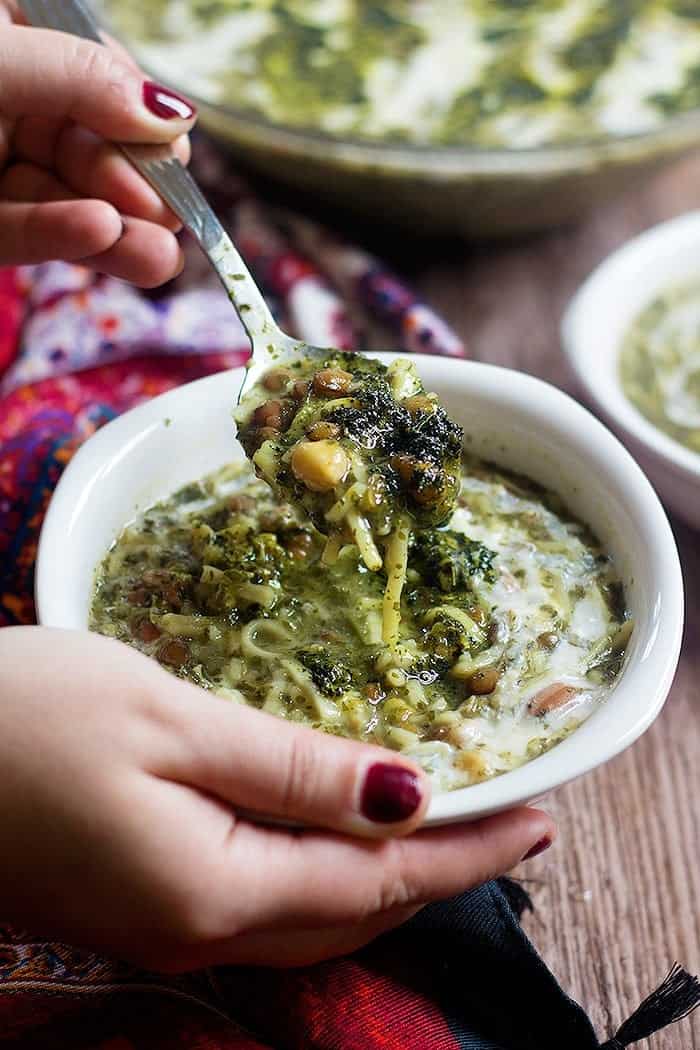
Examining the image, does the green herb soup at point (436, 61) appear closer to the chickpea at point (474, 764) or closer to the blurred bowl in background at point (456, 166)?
the blurred bowl in background at point (456, 166)

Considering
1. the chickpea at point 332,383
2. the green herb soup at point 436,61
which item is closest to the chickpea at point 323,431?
the chickpea at point 332,383

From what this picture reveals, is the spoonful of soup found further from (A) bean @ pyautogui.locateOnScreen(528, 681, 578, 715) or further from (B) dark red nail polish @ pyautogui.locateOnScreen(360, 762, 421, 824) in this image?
(B) dark red nail polish @ pyautogui.locateOnScreen(360, 762, 421, 824)

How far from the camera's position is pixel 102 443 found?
9.82 feet

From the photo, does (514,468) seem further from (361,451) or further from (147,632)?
(147,632)

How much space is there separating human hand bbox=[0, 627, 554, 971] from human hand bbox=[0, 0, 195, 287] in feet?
5.13

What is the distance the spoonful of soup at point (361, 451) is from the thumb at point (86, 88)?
0.82 metres

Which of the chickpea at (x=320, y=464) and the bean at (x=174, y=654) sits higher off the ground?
the chickpea at (x=320, y=464)

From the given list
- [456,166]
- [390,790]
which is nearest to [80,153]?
[456,166]

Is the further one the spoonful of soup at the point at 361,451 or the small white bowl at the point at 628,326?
the small white bowl at the point at 628,326

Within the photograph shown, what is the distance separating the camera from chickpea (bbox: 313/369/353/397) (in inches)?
108

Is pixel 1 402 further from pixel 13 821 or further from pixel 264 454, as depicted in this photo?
pixel 13 821

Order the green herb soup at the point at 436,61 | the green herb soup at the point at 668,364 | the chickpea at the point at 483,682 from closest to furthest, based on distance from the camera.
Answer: the chickpea at the point at 483,682 < the green herb soup at the point at 668,364 < the green herb soup at the point at 436,61

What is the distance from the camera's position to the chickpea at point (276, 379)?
2.94 meters

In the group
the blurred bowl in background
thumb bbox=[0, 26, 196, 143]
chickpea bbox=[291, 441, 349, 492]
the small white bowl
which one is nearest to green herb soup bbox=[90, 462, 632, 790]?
chickpea bbox=[291, 441, 349, 492]
